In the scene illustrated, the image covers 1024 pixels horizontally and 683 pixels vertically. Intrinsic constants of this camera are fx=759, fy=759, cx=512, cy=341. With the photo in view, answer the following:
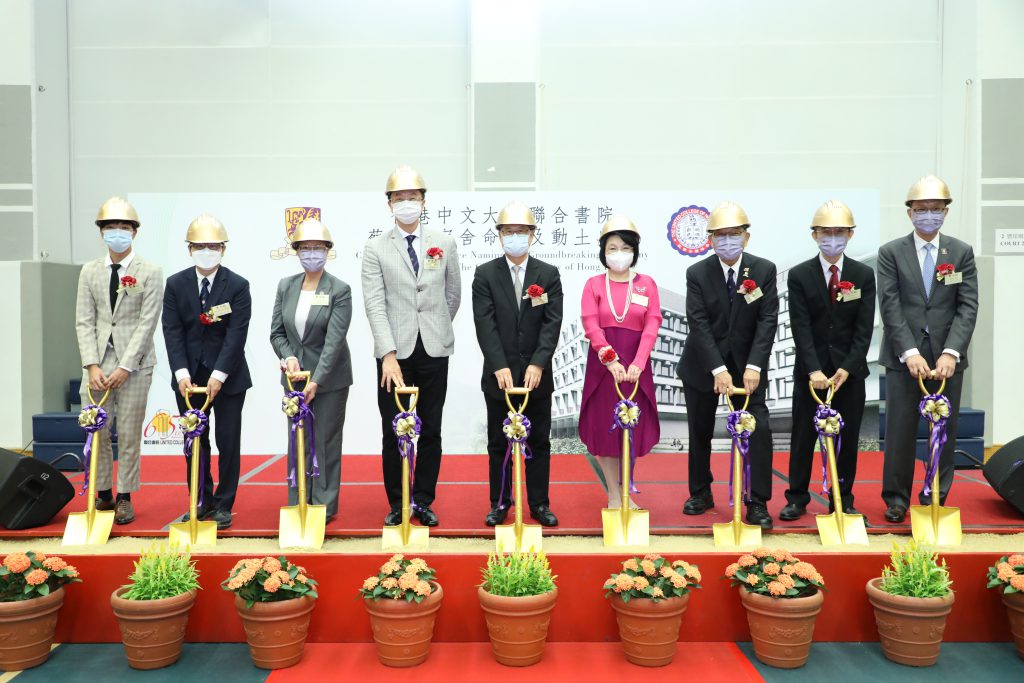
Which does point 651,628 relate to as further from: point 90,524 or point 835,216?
point 90,524

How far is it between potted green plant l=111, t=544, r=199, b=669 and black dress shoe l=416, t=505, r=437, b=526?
1.02 meters

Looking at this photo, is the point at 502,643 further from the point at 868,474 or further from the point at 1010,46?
the point at 1010,46

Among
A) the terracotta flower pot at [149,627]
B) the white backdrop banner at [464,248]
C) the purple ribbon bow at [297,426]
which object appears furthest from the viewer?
the white backdrop banner at [464,248]

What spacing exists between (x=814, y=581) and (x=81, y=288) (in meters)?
3.63

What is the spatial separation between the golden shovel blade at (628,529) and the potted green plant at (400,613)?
0.82 m

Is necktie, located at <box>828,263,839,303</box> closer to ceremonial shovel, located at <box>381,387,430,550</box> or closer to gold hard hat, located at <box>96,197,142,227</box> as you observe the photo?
ceremonial shovel, located at <box>381,387,430,550</box>

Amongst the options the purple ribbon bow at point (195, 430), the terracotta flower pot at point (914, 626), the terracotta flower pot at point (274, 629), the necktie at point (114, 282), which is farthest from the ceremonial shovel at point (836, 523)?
the necktie at point (114, 282)

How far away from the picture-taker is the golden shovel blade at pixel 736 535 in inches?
133

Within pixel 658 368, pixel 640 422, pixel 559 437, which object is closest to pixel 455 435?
pixel 559 437

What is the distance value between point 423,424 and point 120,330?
1.57m

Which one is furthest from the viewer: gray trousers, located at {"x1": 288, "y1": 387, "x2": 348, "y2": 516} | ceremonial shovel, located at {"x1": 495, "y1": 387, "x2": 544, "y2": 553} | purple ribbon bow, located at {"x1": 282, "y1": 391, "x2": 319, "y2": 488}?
gray trousers, located at {"x1": 288, "y1": 387, "x2": 348, "y2": 516}

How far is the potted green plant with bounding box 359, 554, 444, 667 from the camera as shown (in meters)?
2.99

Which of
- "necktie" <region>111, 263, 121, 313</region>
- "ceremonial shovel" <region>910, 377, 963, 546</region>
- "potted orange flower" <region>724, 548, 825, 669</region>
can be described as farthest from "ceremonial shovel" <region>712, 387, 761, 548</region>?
"necktie" <region>111, 263, 121, 313</region>

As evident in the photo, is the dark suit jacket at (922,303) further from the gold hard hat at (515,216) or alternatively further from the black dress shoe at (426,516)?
the black dress shoe at (426,516)
